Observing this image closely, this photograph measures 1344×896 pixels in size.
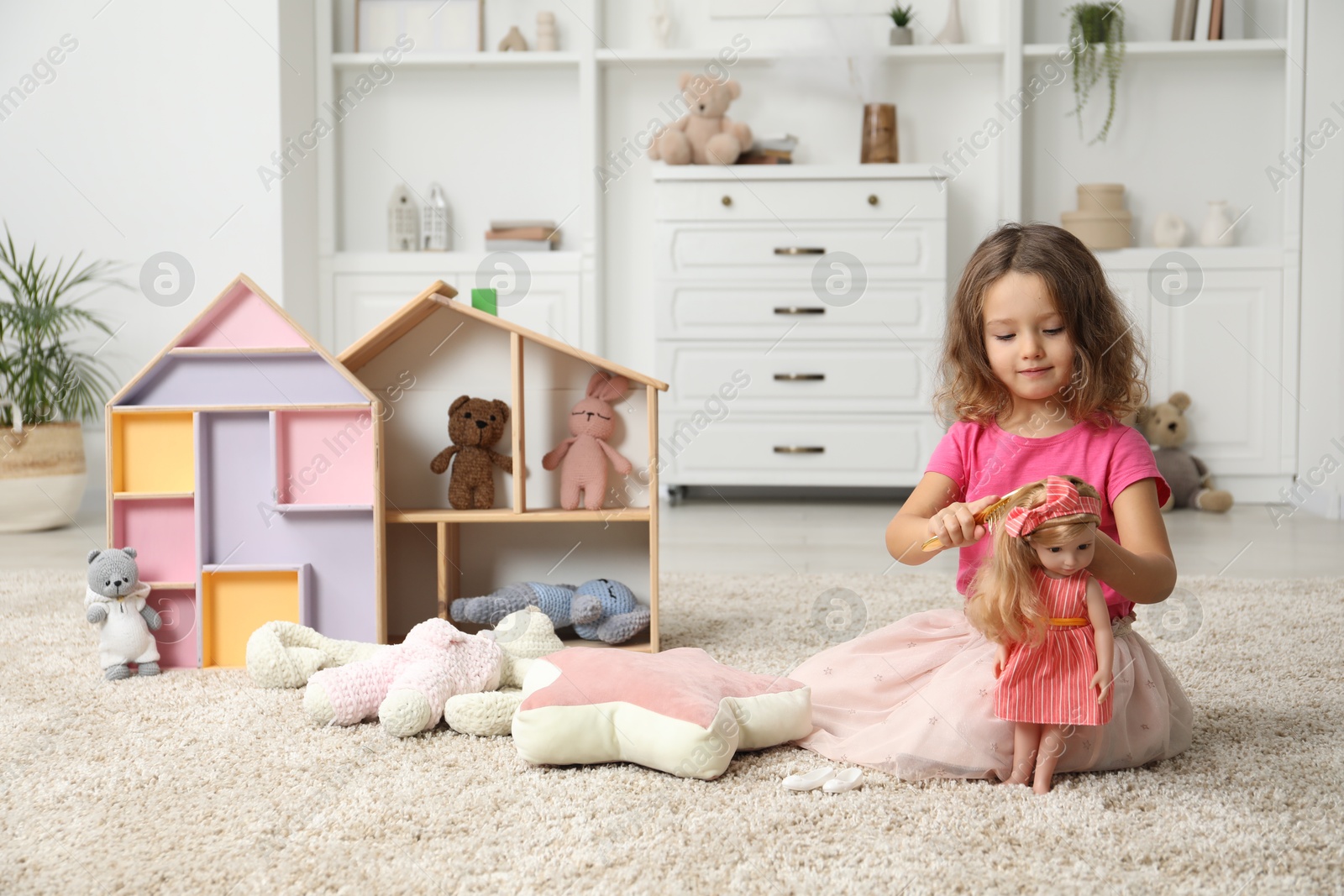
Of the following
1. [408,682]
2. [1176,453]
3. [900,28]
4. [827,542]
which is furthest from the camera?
[900,28]

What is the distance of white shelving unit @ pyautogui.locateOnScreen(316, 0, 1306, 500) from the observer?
135 inches

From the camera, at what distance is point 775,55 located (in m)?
3.63

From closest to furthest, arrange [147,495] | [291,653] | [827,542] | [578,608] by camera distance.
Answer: [291,653] < [147,495] < [578,608] < [827,542]

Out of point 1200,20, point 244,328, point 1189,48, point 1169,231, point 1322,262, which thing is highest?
point 1200,20

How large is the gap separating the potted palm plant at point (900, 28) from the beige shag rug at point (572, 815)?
9.02ft

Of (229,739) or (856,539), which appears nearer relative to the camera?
(229,739)

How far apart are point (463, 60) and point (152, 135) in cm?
102

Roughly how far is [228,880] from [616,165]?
3.23 meters

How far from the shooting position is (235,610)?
1.52 meters

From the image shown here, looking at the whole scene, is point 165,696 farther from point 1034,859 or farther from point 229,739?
point 1034,859

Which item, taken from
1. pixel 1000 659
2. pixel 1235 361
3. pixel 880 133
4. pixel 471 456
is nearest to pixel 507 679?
pixel 471 456

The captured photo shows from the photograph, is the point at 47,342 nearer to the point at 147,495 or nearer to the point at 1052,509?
the point at 147,495

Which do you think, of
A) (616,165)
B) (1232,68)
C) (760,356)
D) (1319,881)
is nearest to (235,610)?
(1319,881)

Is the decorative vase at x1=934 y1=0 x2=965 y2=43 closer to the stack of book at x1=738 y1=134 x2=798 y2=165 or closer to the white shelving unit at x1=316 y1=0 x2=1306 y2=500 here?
the white shelving unit at x1=316 y1=0 x2=1306 y2=500
